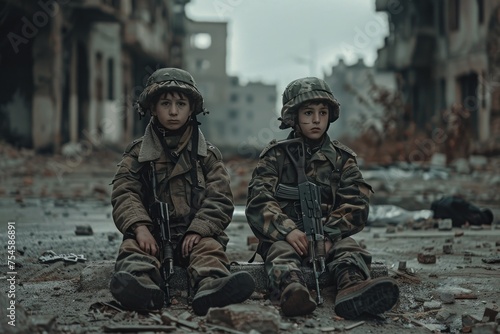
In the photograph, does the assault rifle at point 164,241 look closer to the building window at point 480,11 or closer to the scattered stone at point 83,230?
the scattered stone at point 83,230

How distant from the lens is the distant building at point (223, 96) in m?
57.1

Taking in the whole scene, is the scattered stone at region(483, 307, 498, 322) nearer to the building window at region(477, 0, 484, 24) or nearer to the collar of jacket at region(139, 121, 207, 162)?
the collar of jacket at region(139, 121, 207, 162)

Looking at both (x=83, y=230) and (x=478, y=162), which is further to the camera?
(x=478, y=162)

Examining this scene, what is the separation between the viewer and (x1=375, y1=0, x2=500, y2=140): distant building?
60.2ft

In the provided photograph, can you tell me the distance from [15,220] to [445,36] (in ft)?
59.7

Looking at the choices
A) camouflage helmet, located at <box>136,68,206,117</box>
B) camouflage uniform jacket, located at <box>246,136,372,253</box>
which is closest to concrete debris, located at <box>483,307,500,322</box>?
camouflage uniform jacket, located at <box>246,136,372,253</box>

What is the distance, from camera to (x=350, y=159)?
4.22 meters

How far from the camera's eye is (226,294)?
334cm

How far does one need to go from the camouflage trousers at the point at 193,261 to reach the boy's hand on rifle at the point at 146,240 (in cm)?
3

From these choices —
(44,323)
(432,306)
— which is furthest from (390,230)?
(44,323)

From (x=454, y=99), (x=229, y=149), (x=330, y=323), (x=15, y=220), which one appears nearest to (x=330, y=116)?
(x=330, y=323)

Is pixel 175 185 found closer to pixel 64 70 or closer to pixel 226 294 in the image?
pixel 226 294

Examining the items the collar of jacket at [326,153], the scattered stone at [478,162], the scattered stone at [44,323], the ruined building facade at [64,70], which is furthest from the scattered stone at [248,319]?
the ruined building facade at [64,70]

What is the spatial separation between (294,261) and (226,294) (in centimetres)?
52
